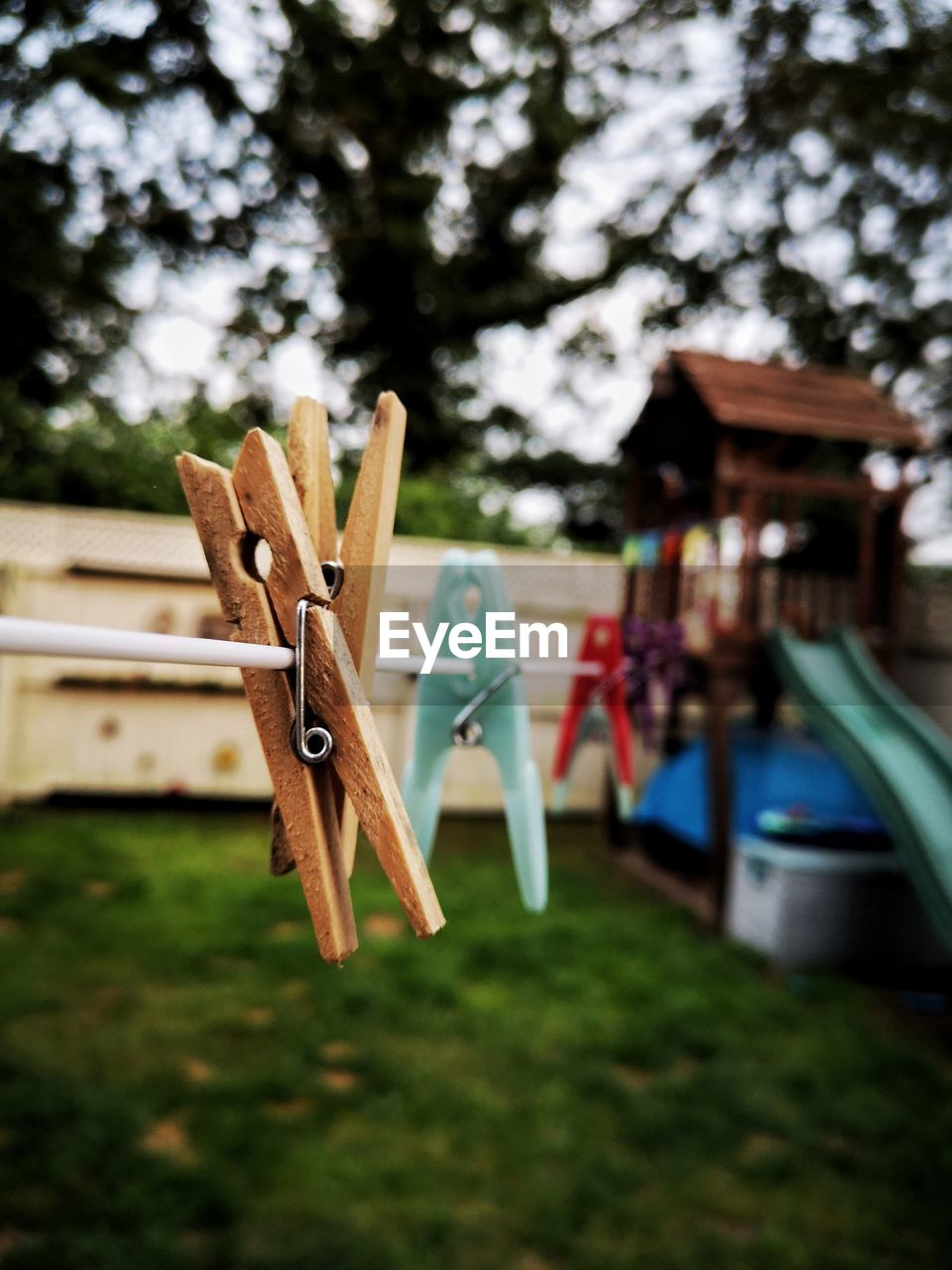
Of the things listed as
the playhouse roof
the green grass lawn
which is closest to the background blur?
the green grass lawn

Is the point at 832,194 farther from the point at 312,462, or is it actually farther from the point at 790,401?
the point at 312,462

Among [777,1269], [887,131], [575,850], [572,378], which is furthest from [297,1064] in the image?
[887,131]

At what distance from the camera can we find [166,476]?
2.95 ft

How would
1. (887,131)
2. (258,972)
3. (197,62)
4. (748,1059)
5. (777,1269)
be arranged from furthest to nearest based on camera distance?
(887,131) < (197,62) < (258,972) < (748,1059) < (777,1269)

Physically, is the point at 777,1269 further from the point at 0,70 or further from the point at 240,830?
the point at 0,70

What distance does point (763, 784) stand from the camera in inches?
151

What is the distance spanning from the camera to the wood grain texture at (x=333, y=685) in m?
0.57

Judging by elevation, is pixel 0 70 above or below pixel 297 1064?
above

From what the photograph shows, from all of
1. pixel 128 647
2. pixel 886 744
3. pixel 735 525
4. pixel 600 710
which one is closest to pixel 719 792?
pixel 886 744

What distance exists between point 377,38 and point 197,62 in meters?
1.19

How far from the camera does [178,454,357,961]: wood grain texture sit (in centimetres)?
60

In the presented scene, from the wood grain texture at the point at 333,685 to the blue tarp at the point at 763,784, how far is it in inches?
135

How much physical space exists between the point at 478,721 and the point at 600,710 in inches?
18.3

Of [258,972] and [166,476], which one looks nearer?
[166,476]
